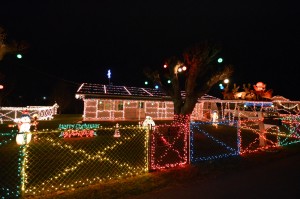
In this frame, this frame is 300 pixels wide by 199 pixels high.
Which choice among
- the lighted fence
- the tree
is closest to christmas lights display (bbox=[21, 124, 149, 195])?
the lighted fence

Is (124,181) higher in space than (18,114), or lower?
lower

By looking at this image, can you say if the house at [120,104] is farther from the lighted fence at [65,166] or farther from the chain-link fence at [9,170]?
the chain-link fence at [9,170]

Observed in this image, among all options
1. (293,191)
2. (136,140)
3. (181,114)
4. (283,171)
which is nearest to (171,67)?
(181,114)

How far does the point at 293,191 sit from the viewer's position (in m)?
5.17

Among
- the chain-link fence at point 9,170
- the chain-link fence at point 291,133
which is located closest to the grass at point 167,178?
the chain-link fence at point 9,170

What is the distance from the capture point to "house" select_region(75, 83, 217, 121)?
22266 millimetres

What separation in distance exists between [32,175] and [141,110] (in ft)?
62.5

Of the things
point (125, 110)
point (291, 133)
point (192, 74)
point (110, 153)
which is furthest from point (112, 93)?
point (291, 133)

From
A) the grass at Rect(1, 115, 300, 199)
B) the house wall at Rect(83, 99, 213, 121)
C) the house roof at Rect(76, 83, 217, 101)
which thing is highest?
the house roof at Rect(76, 83, 217, 101)

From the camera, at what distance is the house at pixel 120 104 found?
22266 millimetres

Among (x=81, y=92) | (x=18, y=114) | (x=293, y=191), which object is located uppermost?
(x=81, y=92)

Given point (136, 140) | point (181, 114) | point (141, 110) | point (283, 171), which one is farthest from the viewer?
point (141, 110)

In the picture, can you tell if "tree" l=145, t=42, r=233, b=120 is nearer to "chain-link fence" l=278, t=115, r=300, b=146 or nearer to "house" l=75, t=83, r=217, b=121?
"chain-link fence" l=278, t=115, r=300, b=146

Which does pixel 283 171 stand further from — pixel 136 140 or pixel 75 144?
pixel 75 144
